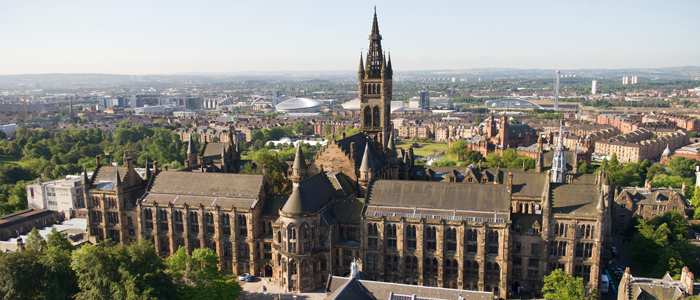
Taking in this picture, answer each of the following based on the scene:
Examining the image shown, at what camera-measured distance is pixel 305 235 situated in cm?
7438

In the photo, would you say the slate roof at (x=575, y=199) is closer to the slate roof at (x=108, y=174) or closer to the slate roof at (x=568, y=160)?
the slate roof at (x=568, y=160)

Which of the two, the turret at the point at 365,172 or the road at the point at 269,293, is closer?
the road at the point at 269,293

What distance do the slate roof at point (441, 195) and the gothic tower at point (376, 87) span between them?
32266 millimetres

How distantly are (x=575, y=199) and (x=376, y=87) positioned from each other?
52.4 meters

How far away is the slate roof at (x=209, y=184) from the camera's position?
271ft

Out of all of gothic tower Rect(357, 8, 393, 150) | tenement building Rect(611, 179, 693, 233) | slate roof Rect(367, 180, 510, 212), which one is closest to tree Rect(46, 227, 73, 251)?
slate roof Rect(367, 180, 510, 212)

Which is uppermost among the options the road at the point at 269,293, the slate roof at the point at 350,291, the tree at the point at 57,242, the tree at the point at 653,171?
the slate roof at the point at 350,291

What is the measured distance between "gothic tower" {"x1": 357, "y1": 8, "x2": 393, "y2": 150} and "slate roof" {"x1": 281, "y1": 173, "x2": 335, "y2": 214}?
30.7 meters

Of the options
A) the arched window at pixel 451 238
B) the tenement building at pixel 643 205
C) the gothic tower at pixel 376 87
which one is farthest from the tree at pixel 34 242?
the tenement building at pixel 643 205

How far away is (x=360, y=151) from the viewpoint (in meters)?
98.4

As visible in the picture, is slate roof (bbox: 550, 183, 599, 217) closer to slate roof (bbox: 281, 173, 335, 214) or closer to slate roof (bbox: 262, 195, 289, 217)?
slate roof (bbox: 281, 173, 335, 214)

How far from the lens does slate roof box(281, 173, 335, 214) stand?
239 ft

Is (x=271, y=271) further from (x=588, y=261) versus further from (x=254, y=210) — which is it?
(x=588, y=261)

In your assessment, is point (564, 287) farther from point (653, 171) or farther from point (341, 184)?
point (653, 171)
